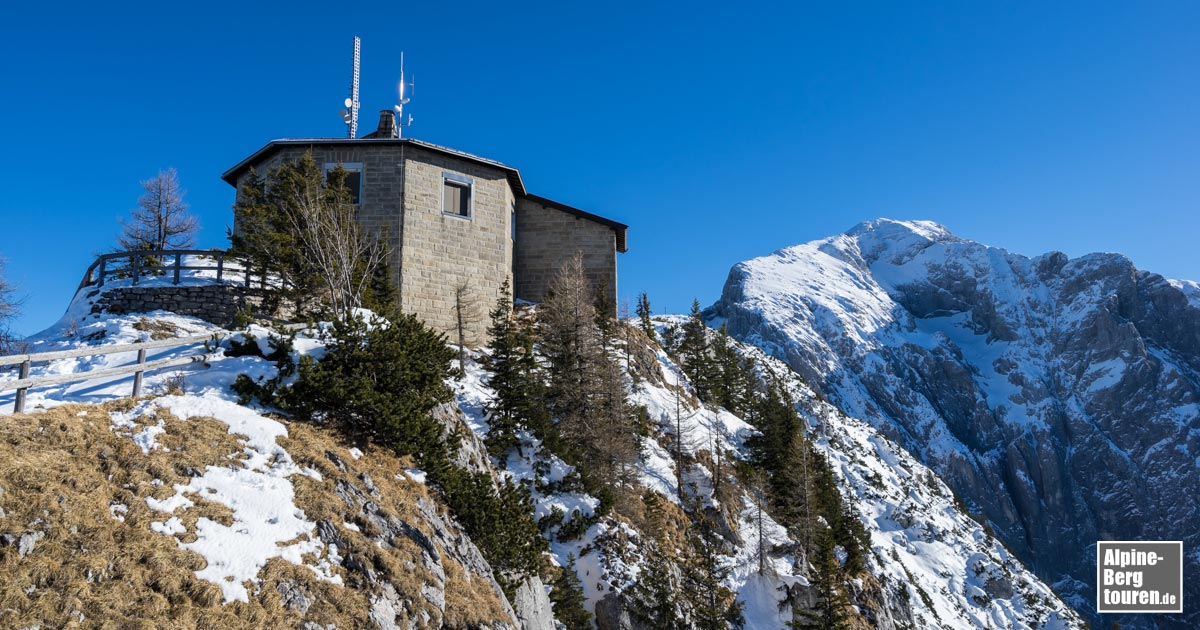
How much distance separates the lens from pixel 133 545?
9375mm

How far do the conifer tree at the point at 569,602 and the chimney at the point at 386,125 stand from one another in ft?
75.0

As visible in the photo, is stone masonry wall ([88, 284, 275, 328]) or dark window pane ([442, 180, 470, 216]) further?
dark window pane ([442, 180, 470, 216])

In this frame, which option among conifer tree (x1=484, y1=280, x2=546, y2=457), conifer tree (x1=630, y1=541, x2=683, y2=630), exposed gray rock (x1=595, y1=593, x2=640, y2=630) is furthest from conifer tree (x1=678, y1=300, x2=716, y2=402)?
exposed gray rock (x1=595, y1=593, x2=640, y2=630)

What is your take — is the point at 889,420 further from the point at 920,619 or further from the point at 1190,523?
the point at 920,619

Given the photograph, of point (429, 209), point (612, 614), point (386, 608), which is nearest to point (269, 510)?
point (386, 608)

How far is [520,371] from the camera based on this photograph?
90.2 ft

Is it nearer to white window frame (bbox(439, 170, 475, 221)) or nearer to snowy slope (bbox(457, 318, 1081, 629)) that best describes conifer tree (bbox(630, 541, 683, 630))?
snowy slope (bbox(457, 318, 1081, 629))

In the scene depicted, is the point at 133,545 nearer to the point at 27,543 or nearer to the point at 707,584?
the point at 27,543

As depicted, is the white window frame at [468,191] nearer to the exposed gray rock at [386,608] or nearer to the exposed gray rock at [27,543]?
the exposed gray rock at [386,608]

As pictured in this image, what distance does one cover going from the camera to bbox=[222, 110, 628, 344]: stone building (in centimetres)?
2930

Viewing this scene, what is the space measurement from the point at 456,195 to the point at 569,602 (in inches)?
732

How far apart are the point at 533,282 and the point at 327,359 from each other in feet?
70.0

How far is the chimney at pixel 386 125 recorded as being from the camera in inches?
1331

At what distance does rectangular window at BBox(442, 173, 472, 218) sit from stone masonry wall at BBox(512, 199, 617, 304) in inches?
232
